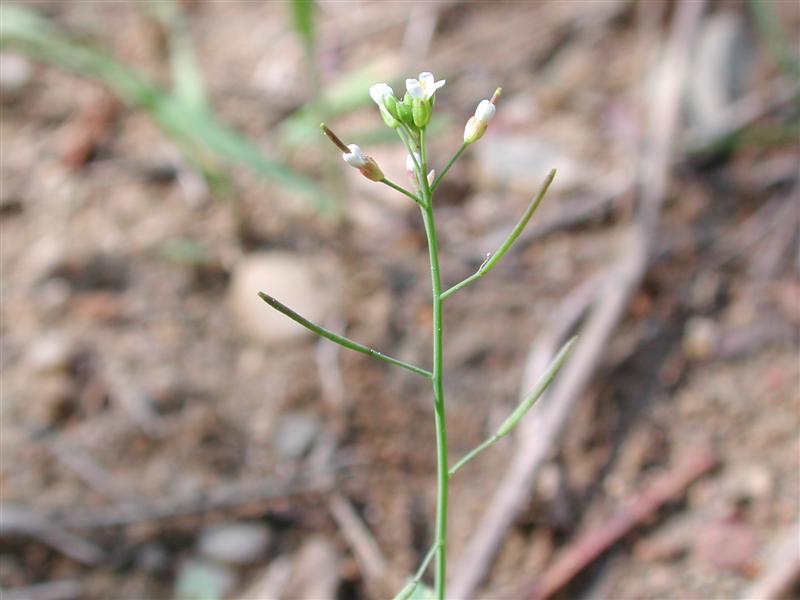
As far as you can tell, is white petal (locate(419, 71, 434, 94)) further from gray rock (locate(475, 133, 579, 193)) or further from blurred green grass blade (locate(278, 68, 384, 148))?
gray rock (locate(475, 133, 579, 193))

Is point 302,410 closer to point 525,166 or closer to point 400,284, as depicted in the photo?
point 400,284

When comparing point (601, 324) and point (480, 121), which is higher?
point (601, 324)

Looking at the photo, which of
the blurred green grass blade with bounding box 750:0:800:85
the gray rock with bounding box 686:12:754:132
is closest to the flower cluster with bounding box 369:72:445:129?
the gray rock with bounding box 686:12:754:132

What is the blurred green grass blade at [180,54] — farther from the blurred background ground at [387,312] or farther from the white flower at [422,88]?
the white flower at [422,88]

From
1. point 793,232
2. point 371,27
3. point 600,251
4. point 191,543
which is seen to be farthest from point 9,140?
point 793,232

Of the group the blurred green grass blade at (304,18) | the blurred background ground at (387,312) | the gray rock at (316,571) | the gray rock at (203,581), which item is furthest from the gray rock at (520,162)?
the gray rock at (203,581)

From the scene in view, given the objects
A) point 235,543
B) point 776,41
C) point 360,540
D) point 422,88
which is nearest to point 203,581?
point 235,543

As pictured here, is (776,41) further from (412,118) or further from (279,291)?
(412,118)
